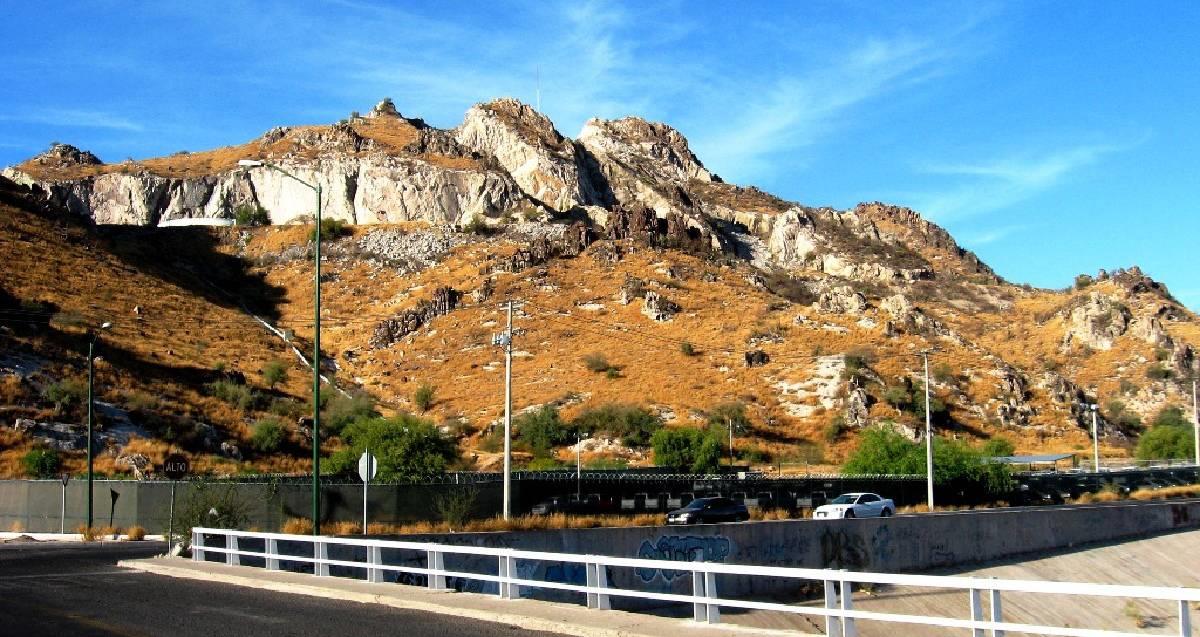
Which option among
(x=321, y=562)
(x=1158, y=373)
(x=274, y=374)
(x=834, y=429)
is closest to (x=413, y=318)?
(x=274, y=374)

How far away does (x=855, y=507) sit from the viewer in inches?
1809

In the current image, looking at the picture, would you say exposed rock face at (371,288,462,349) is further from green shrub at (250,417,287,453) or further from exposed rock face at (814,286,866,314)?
green shrub at (250,417,287,453)

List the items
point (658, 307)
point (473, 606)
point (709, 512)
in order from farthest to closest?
1. point (658, 307)
2. point (709, 512)
3. point (473, 606)

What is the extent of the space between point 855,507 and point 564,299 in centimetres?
7046

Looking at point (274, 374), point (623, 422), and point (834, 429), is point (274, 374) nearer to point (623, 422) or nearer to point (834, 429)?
point (623, 422)

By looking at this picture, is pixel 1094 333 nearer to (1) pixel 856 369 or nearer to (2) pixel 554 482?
(1) pixel 856 369

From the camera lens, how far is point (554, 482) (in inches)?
1998

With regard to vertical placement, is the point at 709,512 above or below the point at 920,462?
below

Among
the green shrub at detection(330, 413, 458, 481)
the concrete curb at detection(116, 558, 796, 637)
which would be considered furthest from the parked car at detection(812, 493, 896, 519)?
the concrete curb at detection(116, 558, 796, 637)

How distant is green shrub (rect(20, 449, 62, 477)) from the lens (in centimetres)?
5616

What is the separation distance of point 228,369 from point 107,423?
22229 mm

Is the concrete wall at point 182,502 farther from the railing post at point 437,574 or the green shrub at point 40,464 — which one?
the railing post at point 437,574

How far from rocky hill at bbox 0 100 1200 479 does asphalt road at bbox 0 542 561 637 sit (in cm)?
4499

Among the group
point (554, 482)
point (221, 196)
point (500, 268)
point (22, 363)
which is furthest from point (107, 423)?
point (221, 196)
